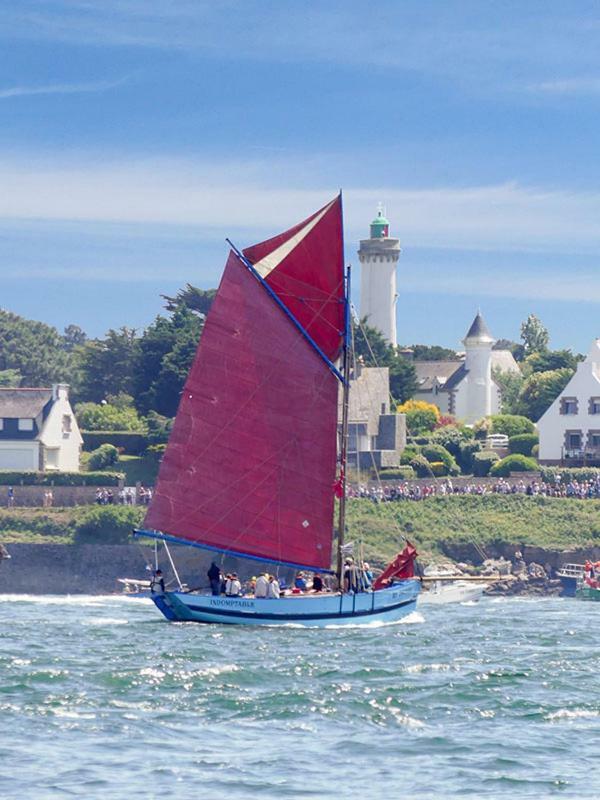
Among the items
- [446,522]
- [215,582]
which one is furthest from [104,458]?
[215,582]

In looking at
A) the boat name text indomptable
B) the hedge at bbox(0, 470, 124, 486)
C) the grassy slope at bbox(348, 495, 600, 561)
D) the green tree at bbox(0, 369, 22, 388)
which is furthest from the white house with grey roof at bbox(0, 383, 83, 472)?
the green tree at bbox(0, 369, 22, 388)

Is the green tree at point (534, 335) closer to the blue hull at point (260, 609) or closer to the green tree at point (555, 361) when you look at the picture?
the green tree at point (555, 361)

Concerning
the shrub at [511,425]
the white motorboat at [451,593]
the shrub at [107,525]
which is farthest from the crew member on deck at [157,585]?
the shrub at [511,425]

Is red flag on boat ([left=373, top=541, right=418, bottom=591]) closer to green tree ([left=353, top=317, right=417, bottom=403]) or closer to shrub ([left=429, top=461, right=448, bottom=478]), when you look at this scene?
shrub ([left=429, top=461, right=448, bottom=478])

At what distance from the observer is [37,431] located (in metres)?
109

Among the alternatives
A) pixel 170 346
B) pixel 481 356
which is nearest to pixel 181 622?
pixel 170 346

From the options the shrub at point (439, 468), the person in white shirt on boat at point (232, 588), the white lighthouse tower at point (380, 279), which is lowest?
the person in white shirt on boat at point (232, 588)

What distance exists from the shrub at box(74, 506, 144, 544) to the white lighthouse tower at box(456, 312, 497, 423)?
46728mm

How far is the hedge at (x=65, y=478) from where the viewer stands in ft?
331

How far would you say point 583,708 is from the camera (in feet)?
124

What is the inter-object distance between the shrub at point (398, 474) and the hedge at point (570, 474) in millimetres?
7459

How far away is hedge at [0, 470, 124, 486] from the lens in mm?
100875

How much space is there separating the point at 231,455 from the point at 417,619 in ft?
33.4

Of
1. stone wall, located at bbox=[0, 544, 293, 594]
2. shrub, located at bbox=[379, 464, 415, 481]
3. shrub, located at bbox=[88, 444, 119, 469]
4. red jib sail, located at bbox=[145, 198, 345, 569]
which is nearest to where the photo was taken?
red jib sail, located at bbox=[145, 198, 345, 569]
